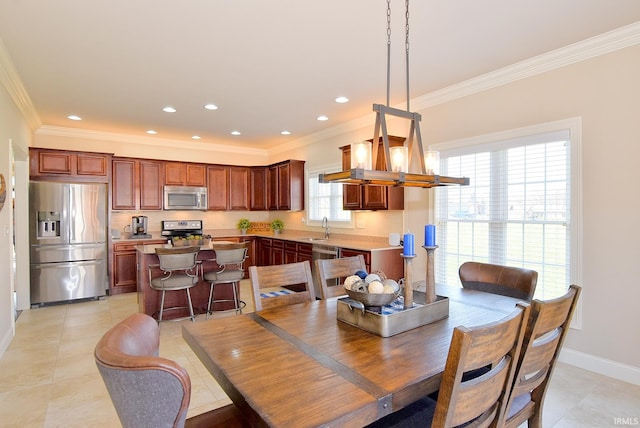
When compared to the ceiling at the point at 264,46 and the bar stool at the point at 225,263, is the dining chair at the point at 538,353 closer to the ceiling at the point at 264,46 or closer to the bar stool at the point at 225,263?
the ceiling at the point at 264,46

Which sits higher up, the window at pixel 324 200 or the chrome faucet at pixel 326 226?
the window at pixel 324 200

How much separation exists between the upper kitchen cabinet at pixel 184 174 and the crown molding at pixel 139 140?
18.8 inches

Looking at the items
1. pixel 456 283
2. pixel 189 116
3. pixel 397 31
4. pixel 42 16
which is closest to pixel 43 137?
pixel 189 116

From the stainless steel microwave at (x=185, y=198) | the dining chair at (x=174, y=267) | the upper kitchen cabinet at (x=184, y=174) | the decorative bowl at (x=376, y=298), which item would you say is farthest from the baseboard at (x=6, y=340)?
the decorative bowl at (x=376, y=298)

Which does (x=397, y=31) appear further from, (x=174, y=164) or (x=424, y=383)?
(x=174, y=164)

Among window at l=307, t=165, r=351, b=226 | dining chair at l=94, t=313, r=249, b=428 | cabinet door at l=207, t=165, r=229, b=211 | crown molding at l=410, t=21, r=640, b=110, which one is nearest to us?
dining chair at l=94, t=313, r=249, b=428

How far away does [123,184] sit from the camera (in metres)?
6.00

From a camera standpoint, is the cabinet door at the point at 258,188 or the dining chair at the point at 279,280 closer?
the dining chair at the point at 279,280

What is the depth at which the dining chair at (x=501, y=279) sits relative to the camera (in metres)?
2.34

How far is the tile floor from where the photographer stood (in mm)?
2295

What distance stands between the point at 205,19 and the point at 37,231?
162 inches

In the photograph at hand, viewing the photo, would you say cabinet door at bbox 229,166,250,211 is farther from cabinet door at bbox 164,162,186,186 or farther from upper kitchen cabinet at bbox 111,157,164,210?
upper kitchen cabinet at bbox 111,157,164,210

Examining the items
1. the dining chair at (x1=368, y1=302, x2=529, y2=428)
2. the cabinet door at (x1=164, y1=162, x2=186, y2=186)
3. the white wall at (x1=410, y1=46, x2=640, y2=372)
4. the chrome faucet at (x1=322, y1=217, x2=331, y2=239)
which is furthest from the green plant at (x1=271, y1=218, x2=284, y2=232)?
the dining chair at (x1=368, y1=302, x2=529, y2=428)

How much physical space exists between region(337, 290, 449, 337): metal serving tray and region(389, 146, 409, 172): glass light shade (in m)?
0.77
